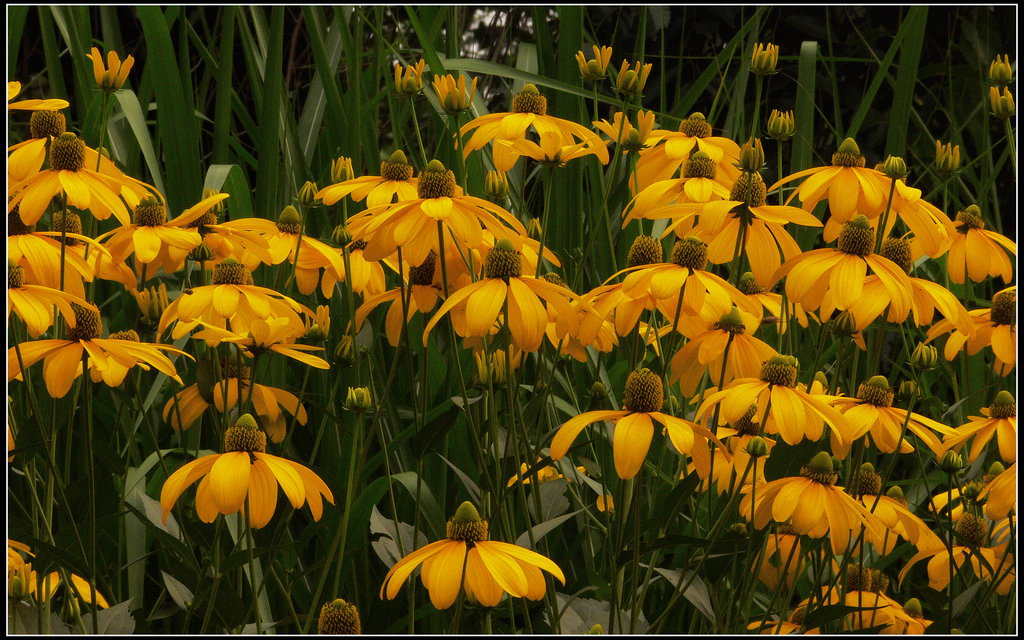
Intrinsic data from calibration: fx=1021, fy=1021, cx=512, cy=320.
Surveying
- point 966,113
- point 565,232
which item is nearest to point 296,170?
point 565,232

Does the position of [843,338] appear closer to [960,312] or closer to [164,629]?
[960,312]

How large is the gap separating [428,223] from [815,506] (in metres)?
0.36

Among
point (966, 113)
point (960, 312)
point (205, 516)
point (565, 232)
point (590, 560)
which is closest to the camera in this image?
point (205, 516)

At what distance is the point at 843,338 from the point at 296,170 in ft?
2.41

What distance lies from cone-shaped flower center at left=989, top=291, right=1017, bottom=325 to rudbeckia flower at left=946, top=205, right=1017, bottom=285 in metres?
0.02

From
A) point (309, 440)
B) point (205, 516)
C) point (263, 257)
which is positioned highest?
point (263, 257)

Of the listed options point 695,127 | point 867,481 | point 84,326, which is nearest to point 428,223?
point 84,326

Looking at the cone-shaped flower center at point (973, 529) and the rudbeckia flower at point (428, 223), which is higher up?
the rudbeckia flower at point (428, 223)

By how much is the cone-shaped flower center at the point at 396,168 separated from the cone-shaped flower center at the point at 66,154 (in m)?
0.26

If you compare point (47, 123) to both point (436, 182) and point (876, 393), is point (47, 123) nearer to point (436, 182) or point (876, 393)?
point (436, 182)

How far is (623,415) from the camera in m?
0.74

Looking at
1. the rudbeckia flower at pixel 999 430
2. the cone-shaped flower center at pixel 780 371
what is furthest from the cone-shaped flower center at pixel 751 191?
the rudbeckia flower at pixel 999 430

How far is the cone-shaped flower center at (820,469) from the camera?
30.6 inches

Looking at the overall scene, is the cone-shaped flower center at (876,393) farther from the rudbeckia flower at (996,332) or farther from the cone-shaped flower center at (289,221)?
the cone-shaped flower center at (289,221)
